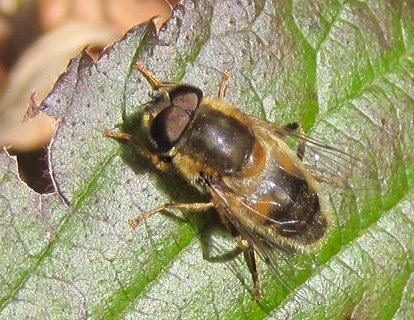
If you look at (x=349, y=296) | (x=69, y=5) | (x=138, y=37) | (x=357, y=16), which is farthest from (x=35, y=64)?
(x=349, y=296)

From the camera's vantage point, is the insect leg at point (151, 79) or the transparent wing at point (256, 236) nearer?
the insect leg at point (151, 79)

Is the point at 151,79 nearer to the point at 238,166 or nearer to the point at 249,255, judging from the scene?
→ the point at 238,166

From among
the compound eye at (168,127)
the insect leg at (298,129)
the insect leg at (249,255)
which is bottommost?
the insect leg at (249,255)

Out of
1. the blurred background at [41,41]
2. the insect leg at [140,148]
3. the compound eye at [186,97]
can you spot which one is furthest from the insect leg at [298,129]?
the blurred background at [41,41]

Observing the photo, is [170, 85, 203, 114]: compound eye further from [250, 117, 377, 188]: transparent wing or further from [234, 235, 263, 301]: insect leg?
[234, 235, 263, 301]: insect leg

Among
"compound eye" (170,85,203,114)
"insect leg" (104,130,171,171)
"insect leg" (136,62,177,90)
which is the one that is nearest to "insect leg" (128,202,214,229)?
"insect leg" (104,130,171,171)

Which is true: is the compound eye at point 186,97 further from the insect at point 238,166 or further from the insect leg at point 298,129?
the insect leg at point 298,129

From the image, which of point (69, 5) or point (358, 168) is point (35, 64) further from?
point (358, 168)

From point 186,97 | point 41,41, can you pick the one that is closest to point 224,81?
point 186,97
